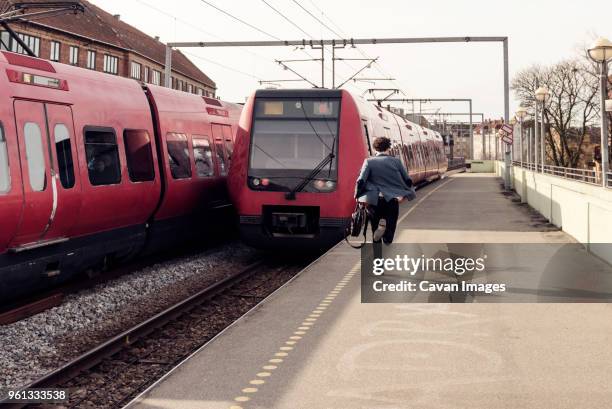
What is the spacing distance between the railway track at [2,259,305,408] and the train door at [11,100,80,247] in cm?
162

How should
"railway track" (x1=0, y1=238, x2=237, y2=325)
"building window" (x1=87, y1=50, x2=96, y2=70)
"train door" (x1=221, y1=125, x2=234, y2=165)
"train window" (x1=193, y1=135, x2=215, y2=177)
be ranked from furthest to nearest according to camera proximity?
"building window" (x1=87, y1=50, x2=96, y2=70) < "train door" (x1=221, y1=125, x2=234, y2=165) < "train window" (x1=193, y1=135, x2=215, y2=177) < "railway track" (x1=0, y1=238, x2=237, y2=325)

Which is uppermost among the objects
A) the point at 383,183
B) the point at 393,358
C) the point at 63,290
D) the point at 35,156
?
the point at 35,156

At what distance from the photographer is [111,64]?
54.6 m

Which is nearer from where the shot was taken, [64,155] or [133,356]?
[133,356]

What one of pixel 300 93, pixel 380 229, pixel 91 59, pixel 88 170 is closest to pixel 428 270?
pixel 380 229

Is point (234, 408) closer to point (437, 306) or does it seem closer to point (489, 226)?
point (437, 306)

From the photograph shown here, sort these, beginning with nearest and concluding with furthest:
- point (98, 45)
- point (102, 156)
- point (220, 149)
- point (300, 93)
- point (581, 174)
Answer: point (102, 156) < point (300, 93) < point (220, 149) < point (581, 174) < point (98, 45)

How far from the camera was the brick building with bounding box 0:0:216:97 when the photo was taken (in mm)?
45469

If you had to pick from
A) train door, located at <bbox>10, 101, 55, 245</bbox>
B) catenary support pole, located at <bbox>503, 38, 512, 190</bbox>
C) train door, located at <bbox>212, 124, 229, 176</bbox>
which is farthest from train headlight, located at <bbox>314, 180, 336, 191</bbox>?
catenary support pole, located at <bbox>503, 38, 512, 190</bbox>

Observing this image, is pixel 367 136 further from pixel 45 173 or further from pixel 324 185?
pixel 45 173

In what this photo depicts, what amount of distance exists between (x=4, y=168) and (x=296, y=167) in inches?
205

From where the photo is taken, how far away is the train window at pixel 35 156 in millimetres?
7934

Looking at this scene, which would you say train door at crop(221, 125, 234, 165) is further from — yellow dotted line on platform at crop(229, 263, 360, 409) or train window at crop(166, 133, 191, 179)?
yellow dotted line on platform at crop(229, 263, 360, 409)

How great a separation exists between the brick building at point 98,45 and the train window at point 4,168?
3117 cm
